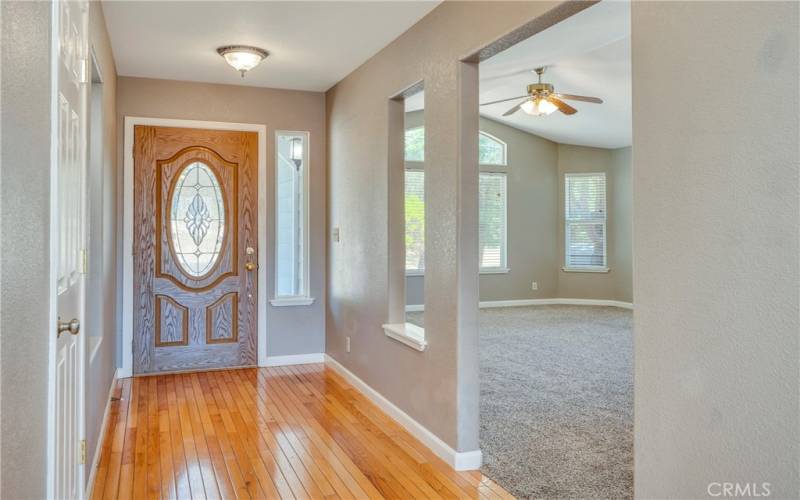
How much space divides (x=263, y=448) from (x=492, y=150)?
7108 mm

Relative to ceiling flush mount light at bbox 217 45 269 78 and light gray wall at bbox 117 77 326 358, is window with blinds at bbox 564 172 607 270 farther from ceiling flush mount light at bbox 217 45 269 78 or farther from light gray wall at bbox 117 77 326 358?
ceiling flush mount light at bbox 217 45 269 78

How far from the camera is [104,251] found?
367cm

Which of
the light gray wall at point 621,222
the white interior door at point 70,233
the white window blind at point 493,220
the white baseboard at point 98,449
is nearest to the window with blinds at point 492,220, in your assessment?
the white window blind at point 493,220

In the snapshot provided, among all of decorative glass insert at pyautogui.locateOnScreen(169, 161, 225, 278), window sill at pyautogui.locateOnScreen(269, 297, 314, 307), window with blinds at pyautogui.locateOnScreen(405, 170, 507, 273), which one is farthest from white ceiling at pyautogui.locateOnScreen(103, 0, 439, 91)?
window with blinds at pyautogui.locateOnScreen(405, 170, 507, 273)

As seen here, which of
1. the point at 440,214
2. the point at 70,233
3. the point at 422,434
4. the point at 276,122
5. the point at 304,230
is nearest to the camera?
the point at 70,233

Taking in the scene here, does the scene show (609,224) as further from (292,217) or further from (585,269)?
(292,217)

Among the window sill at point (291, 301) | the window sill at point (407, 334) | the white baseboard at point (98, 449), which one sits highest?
the window sill at point (291, 301)

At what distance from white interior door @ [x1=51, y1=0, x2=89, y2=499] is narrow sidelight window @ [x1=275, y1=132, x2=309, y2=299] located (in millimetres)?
2834

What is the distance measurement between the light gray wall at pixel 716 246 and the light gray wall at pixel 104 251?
2.25 meters

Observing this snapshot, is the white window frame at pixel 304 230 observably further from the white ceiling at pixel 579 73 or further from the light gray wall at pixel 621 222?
the light gray wall at pixel 621 222

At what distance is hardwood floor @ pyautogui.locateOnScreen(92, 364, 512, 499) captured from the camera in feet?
8.96

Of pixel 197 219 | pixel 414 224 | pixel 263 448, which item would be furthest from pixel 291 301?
pixel 414 224

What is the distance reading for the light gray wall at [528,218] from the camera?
9414 mm

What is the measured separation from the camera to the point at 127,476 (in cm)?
286
